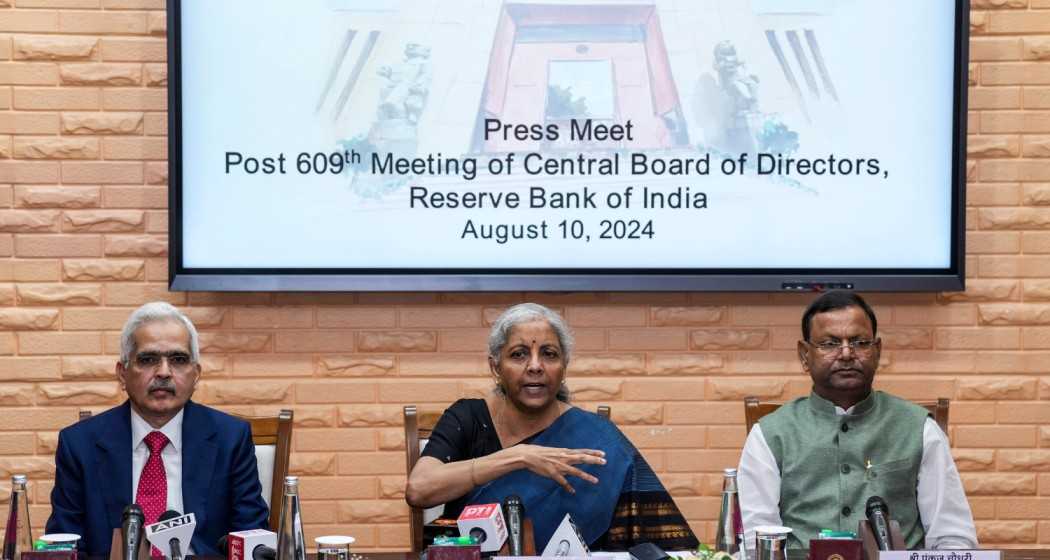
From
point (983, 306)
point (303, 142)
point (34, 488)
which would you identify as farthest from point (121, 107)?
point (983, 306)

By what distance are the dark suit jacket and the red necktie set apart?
0.04 m

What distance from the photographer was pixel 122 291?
3857 millimetres

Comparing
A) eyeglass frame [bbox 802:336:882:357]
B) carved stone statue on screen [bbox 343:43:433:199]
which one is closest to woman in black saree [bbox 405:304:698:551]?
eyeglass frame [bbox 802:336:882:357]

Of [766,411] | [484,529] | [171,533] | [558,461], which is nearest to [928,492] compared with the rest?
[766,411]

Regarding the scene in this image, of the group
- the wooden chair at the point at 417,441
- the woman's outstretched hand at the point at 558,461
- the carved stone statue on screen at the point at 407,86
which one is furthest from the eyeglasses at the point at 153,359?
the carved stone statue on screen at the point at 407,86

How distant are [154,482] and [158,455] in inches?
2.5

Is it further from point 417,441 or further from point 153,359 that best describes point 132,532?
point 417,441

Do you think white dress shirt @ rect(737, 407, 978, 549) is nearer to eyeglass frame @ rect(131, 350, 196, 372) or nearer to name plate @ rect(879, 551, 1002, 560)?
name plate @ rect(879, 551, 1002, 560)

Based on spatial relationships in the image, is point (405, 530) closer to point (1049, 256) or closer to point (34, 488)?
point (34, 488)

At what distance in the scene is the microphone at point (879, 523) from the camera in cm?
242

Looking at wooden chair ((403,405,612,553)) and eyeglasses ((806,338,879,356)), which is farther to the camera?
wooden chair ((403,405,612,553))

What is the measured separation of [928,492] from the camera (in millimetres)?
3062

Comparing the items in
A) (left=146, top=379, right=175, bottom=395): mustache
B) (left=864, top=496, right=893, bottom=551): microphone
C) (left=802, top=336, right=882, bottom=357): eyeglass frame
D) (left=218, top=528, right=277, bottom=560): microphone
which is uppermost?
(left=802, top=336, right=882, bottom=357): eyeglass frame

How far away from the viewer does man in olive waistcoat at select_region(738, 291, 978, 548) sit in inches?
121
